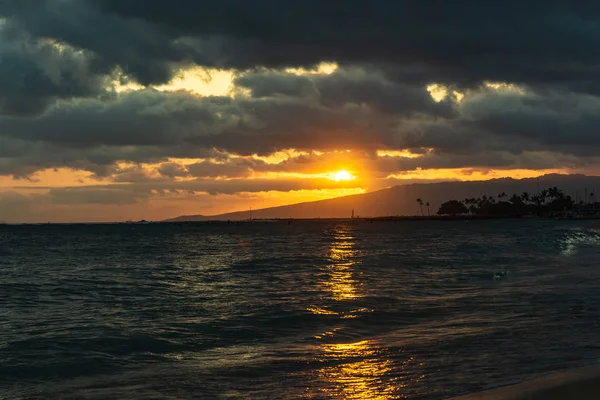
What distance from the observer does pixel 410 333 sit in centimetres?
1944

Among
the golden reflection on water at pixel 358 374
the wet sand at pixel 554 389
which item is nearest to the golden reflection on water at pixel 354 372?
the golden reflection on water at pixel 358 374

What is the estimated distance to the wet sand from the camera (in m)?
10.6

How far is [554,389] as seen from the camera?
11062mm

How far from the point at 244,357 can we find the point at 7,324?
1047cm

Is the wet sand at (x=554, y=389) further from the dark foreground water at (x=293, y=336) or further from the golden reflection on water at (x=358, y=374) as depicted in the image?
the golden reflection on water at (x=358, y=374)

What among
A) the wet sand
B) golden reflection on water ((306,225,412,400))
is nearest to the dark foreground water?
golden reflection on water ((306,225,412,400))

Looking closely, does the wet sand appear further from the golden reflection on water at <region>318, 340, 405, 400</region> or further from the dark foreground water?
the golden reflection on water at <region>318, 340, 405, 400</region>

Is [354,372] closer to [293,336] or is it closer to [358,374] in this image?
[358,374]

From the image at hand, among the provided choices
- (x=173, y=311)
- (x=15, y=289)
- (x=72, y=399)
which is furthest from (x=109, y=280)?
(x=72, y=399)

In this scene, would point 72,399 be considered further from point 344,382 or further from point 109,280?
point 109,280

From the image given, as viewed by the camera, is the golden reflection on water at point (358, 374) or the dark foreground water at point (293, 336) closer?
the golden reflection on water at point (358, 374)

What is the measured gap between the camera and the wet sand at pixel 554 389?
34.9 feet

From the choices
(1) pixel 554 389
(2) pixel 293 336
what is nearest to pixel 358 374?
(1) pixel 554 389

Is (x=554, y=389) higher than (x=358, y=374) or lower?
higher
